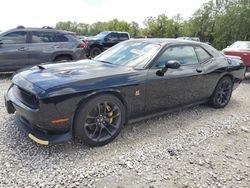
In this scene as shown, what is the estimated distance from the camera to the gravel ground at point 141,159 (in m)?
2.65

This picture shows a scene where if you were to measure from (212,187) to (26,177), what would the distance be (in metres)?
2.01

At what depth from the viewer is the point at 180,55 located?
427 cm

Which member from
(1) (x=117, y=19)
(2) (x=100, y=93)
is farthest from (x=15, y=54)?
(1) (x=117, y=19)

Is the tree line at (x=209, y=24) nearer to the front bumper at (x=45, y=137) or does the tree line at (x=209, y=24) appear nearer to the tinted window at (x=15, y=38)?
the tinted window at (x=15, y=38)

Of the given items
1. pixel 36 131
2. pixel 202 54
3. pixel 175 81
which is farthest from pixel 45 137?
pixel 202 54

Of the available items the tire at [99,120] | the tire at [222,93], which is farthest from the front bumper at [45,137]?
the tire at [222,93]

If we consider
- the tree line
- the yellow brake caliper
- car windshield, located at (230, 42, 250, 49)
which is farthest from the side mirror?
the tree line

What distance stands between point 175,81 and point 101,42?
12.2 m

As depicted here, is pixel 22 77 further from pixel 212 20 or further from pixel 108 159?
pixel 212 20

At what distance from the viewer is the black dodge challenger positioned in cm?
290

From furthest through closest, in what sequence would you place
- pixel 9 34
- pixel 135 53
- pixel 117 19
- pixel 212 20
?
pixel 117 19
pixel 212 20
pixel 9 34
pixel 135 53

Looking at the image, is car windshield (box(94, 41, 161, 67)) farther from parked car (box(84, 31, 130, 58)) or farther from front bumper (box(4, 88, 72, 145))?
parked car (box(84, 31, 130, 58))

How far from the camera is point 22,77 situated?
11.0 feet

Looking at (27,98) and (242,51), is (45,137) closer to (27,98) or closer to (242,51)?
(27,98)
